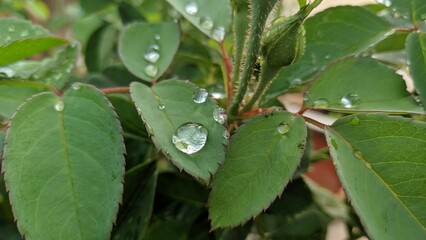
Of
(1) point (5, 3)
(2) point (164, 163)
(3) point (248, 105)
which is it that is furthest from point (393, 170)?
(1) point (5, 3)

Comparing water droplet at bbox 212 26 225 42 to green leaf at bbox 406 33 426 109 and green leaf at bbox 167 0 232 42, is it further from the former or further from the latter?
green leaf at bbox 406 33 426 109

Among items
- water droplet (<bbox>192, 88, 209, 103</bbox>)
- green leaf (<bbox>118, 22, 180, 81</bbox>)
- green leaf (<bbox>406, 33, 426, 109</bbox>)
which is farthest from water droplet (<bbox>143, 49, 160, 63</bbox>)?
green leaf (<bbox>406, 33, 426, 109</bbox>)

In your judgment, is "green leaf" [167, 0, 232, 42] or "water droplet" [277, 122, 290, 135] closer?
"water droplet" [277, 122, 290, 135]

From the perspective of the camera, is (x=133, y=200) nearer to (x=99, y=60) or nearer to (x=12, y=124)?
(x=12, y=124)

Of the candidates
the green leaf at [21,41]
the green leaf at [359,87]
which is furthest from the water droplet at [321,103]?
the green leaf at [21,41]

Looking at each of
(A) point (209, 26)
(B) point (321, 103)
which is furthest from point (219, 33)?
(B) point (321, 103)

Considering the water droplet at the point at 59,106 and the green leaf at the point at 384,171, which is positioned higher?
the green leaf at the point at 384,171

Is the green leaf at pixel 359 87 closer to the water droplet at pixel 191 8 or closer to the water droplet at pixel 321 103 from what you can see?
the water droplet at pixel 321 103

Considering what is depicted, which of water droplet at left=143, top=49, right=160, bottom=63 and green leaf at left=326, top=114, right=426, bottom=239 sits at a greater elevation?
green leaf at left=326, top=114, right=426, bottom=239
